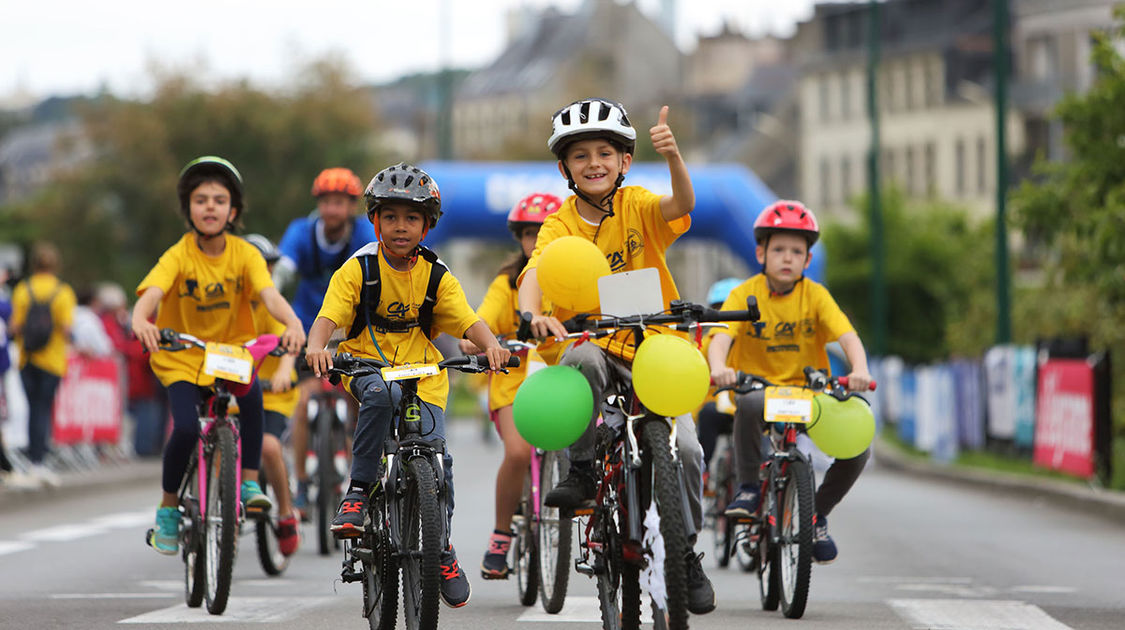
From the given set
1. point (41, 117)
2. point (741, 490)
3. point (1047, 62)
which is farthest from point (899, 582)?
point (41, 117)

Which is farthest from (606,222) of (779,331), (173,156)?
(173,156)

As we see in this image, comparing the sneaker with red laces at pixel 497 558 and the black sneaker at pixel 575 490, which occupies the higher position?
the black sneaker at pixel 575 490

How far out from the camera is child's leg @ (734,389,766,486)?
405 inches

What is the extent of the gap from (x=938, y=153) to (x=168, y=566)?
7265 cm

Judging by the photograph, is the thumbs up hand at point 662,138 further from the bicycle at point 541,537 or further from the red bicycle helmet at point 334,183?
the red bicycle helmet at point 334,183

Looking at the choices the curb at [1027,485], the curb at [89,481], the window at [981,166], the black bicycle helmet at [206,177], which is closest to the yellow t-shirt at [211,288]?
the black bicycle helmet at [206,177]

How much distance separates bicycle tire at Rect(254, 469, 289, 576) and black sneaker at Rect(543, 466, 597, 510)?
11.9 ft

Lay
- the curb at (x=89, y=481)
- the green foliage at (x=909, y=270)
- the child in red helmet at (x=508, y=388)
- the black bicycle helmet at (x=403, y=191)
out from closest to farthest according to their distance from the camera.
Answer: the black bicycle helmet at (x=403, y=191)
the child in red helmet at (x=508, y=388)
the curb at (x=89, y=481)
the green foliage at (x=909, y=270)

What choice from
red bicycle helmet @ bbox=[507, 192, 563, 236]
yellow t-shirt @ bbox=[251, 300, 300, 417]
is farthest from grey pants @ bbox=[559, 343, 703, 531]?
yellow t-shirt @ bbox=[251, 300, 300, 417]

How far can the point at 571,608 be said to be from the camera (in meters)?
9.62

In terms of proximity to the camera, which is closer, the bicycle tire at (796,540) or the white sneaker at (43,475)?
the bicycle tire at (796,540)

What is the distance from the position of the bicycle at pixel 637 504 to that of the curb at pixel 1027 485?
9245 mm

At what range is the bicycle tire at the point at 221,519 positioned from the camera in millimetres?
9102

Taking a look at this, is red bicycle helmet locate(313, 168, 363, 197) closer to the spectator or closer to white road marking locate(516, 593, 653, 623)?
white road marking locate(516, 593, 653, 623)
